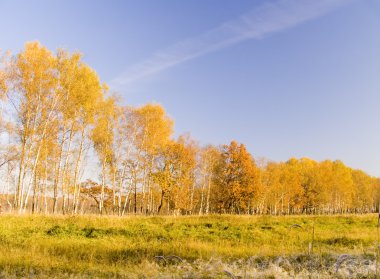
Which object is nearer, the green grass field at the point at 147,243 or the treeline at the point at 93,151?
the green grass field at the point at 147,243

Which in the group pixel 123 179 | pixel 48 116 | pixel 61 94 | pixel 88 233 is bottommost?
pixel 88 233

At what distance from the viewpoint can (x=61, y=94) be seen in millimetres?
26406

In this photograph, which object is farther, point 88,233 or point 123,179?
point 123,179

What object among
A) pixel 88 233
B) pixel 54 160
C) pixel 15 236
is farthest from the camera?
pixel 54 160

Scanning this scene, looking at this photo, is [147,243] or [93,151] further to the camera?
[93,151]

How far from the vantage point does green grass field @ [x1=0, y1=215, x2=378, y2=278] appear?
337 inches

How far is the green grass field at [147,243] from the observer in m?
8.55

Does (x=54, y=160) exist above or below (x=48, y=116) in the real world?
below

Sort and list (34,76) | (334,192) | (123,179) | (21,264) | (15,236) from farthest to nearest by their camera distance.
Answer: (334,192) < (123,179) < (34,76) < (15,236) < (21,264)

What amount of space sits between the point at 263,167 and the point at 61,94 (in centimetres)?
4564

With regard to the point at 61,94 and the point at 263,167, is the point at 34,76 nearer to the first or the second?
the point at 61,94

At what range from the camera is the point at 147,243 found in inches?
548

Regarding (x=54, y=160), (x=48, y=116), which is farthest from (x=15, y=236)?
(x=54, y=160)

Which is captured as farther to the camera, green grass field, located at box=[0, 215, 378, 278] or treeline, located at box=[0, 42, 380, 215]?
treeline, located at box=[0, 42, 380, 215]
